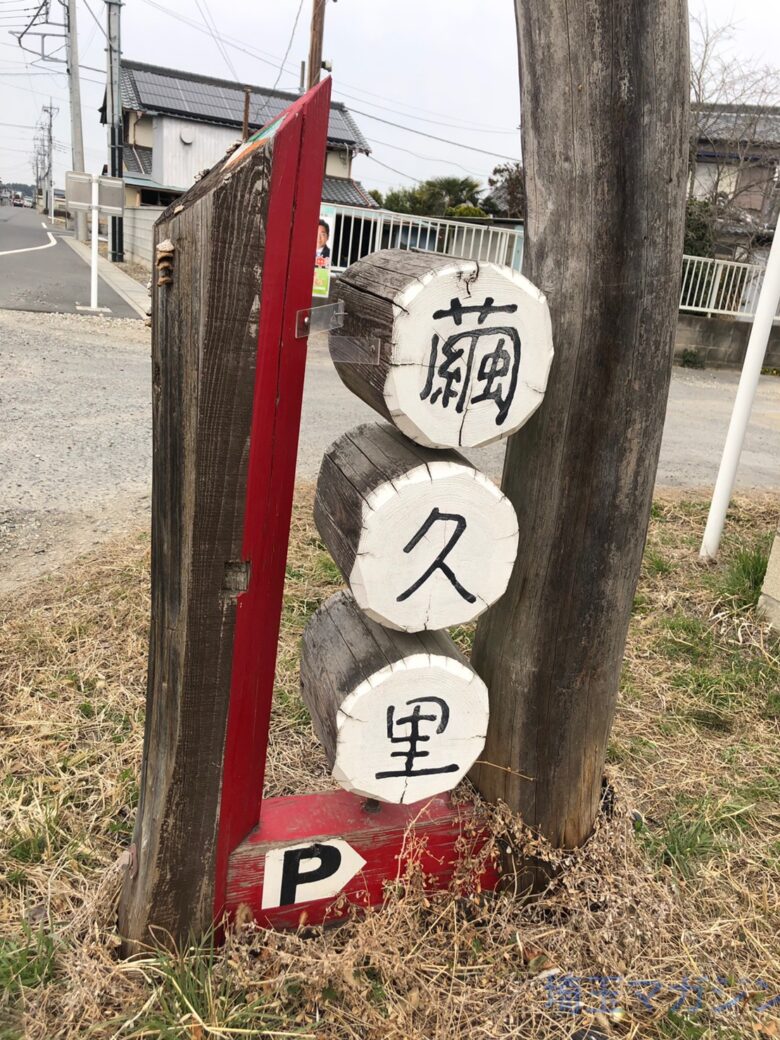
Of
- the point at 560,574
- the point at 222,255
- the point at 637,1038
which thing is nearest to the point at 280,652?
the point at 560,574

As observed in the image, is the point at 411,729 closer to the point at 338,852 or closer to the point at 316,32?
the point at 338,852

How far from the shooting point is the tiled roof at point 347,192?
26.1 meters

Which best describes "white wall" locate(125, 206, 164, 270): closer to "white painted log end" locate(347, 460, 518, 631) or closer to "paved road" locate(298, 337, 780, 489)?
"paved road" locate(298, 337, 780, 489)

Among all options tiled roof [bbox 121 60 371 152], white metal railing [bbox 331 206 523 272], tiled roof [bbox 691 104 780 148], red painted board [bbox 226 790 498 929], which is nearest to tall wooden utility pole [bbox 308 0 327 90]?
red painted board [bbox 226 790 498 929]

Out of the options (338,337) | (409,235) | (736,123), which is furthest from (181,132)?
(338,337)

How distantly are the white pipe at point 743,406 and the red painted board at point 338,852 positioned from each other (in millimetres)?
2587

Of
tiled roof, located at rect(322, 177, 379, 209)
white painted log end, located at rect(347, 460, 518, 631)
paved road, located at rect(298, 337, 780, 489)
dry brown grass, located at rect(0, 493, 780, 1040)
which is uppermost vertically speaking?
tiled roof, located at rect(322, 177, 379, 209)

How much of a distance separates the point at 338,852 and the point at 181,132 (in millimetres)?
30822

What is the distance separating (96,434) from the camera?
17.6ft

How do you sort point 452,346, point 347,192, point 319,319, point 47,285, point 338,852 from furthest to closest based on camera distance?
point 347,192
point 47,285
point 338,852
point 319,319
point 452,346

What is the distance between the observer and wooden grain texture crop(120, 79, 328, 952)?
4.03 ft

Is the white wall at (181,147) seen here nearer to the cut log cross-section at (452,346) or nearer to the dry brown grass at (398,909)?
the dry brown grass at (398,909)

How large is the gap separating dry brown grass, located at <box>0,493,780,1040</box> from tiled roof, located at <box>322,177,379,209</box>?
2573 centimetres

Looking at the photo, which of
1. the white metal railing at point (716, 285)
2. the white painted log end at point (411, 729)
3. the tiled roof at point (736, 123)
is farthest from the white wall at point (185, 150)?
the white painted log end at point (411, 729)
